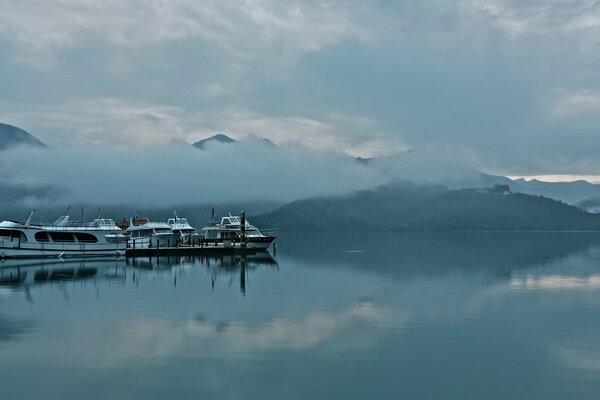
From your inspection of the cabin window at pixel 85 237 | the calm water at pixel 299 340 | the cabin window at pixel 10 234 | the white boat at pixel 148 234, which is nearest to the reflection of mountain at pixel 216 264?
the cabin window at pixel 85 237

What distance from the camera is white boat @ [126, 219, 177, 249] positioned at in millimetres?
111938

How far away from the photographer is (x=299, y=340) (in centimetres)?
3394

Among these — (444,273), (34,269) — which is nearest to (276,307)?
(444,273)

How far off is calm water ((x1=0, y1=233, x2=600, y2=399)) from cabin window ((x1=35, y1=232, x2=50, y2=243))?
35.2m

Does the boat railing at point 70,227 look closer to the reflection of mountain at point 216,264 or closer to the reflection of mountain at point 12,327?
the reflection of mountain at point 216,264

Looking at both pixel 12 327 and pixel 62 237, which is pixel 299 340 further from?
pixel 62 237

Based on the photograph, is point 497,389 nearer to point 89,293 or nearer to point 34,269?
point 89,293

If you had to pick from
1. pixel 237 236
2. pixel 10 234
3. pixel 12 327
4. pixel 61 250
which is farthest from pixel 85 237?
pixel 12 327

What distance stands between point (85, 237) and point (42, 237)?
7302mm

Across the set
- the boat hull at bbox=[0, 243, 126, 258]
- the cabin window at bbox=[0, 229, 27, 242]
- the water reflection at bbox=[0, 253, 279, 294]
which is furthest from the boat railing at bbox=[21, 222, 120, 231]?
the water reflection at bbox=[0, 253, 279, 294]

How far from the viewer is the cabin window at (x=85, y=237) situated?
330 feet

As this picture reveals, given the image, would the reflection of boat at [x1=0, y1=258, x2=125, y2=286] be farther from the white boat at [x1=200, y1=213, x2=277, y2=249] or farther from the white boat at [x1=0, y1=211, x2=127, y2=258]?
the white boat at [x1=200, y1=213, x2=277, y2=249]

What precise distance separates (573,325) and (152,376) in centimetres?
2941

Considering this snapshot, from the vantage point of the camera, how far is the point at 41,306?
46.4 metres
